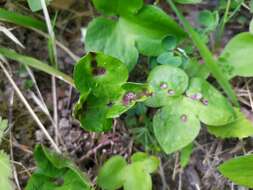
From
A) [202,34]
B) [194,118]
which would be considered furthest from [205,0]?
[194,118]

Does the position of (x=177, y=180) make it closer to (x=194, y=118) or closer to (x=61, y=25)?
(x=194, y=118)

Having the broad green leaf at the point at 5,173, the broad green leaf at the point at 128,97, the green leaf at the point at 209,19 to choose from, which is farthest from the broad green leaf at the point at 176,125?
the broad green leaf at the point at 5,173

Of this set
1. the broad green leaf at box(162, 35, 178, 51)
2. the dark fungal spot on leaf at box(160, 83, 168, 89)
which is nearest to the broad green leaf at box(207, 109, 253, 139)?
the dark fungal spot on leaf at box(160, 83, 168, 89)

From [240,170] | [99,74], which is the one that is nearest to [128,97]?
[99,74]

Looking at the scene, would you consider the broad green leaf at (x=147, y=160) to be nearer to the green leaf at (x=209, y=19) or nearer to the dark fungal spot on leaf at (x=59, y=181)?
the dark fungal spot on leaf at (x=59, y=181)

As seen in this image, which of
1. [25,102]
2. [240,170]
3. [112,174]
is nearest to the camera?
[240,170]

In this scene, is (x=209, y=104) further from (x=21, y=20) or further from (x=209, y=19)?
(x=21, y=20)

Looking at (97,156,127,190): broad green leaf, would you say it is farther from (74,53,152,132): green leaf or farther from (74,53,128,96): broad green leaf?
(74,53,128,96): broad green leaf
